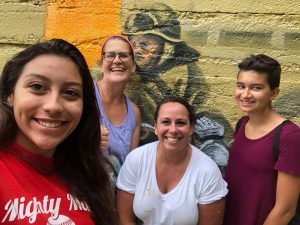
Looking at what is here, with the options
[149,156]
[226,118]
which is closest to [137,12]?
[226,118]

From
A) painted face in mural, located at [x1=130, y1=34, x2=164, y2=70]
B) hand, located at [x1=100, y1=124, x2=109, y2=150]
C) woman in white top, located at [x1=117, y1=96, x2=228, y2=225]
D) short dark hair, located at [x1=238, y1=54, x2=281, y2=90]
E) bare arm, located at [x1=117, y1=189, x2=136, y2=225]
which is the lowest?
bare arm, located at [x1=117, y1=189, x2=136, y2=225]

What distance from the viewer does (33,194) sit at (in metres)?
1.46

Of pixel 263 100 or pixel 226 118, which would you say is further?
pixel 226 118

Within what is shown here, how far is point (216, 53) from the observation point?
11.9 feet

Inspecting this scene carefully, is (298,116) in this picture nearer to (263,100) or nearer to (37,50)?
(263,100)

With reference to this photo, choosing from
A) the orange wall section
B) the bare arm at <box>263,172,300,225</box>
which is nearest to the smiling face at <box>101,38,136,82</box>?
the orange wall section

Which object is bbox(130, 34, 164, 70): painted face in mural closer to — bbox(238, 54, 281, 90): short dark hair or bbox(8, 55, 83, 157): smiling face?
bbox(238, 54, 281, 90): short dark hair

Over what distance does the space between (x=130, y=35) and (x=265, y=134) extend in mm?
1677

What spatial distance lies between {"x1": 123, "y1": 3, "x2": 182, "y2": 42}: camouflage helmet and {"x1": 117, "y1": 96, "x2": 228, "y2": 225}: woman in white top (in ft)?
3.17

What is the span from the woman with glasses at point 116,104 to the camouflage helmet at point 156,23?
52 cm

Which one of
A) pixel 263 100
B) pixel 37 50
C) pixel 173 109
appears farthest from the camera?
pixel 173 109

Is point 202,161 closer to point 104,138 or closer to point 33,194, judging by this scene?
point 104,138

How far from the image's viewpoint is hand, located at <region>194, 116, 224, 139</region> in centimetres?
362

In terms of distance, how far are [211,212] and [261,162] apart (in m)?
0.47
